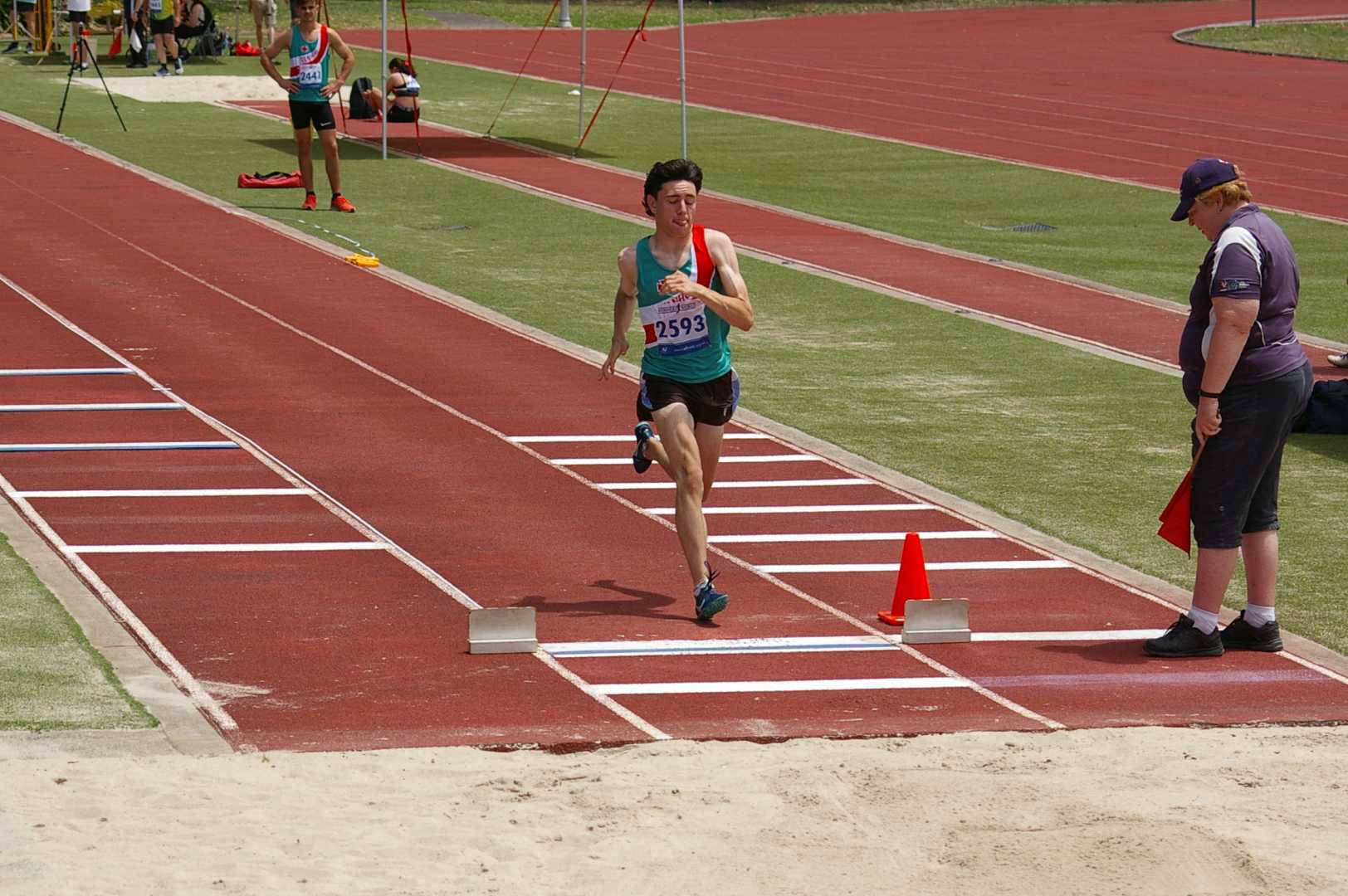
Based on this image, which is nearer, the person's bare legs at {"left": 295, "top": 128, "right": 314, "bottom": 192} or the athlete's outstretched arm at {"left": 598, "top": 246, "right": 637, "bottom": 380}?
the athlete's outstretched arm at {"left": 598, "top": 246, "right": 637, "bottom": 380}

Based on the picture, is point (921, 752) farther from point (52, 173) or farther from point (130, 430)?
point (52, 173)

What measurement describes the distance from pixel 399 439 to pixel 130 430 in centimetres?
171

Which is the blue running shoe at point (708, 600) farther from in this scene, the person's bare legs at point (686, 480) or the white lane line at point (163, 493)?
the white lane line at point (163, 493)

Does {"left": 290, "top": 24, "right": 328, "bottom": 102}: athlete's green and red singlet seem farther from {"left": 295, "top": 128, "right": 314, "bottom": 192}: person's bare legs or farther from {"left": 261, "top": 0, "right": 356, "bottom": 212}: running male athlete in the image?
{"left": 295, "top": 128, "right": 314, "bottom": 192}: person's bare legs

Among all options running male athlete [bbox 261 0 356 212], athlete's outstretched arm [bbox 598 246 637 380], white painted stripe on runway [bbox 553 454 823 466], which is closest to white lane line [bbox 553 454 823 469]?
white painted stripe on runway [bbox 553 454 823 466]

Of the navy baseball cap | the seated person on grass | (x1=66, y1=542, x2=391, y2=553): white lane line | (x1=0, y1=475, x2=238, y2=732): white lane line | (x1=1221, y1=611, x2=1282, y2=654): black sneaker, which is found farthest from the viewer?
the seated person on grass

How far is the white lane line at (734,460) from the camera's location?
43.2ft

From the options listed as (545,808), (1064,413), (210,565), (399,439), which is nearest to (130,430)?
(399,439)

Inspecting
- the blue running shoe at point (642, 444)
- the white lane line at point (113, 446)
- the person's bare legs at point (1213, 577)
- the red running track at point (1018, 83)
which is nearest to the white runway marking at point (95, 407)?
the white lane line at point (113, 446)

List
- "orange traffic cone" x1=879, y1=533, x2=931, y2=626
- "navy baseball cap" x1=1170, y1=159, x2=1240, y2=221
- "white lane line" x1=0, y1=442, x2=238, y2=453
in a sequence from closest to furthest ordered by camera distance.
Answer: "navy baseball cap" x1=1170, y1=159, x2=1240, y2=221, "orange traffic cone" x1=879, y1=533, x2=931, y2=626, "white lane line" x1=0, y1=442, x2=238, y2=453

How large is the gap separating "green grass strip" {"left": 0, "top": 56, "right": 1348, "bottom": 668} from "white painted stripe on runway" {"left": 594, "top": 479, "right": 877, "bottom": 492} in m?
0.54

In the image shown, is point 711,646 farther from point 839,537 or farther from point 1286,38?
point 1286,38

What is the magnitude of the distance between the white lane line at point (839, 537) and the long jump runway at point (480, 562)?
0.03 m

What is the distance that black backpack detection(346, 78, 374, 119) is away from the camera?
3297cm
